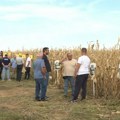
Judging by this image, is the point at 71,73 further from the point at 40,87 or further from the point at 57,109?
the point at 57,109

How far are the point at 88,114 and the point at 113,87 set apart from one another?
3208 mm

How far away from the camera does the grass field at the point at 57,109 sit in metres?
11.3

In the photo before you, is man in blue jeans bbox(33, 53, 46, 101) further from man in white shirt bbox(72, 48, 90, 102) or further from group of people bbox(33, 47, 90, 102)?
man in white shirt bbox(72, 48, 90, 102)

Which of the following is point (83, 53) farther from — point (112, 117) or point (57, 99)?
point (112, 117)

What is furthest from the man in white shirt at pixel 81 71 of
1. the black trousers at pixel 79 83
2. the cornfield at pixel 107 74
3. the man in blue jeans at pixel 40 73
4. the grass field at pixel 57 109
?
the man in blue jeans at pixel 40 73

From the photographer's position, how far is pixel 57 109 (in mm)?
12805

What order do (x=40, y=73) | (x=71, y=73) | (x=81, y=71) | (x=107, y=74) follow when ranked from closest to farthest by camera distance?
(x=81, y=71) → (x=40, y=73) → (x=107, y=74) → (x=71, y=73)

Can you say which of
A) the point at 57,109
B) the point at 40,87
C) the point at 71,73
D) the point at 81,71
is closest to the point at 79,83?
the point at 81,71

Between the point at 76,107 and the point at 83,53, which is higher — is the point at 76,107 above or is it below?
below

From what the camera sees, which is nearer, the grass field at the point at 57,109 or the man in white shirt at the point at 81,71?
the grass field at the point at 57,109

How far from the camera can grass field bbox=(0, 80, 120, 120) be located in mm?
11335

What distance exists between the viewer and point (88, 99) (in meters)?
15.0

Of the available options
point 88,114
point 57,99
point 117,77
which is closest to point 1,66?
point 57,99

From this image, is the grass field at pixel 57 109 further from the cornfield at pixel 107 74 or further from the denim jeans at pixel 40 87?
the cornfield at pixel 107 74
